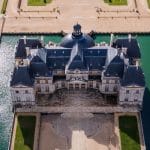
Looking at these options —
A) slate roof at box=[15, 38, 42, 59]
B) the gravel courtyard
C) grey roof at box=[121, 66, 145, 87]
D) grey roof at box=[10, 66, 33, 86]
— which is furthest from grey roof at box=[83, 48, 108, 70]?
grey roof at box=[10, 66, 33, 86]

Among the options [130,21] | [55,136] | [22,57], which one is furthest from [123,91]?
[130,21]

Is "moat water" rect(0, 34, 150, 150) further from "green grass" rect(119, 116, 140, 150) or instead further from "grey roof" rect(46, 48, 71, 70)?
"grey roof" rect(46, 48, 71, 70)

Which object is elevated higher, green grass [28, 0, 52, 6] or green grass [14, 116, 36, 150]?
green grass [28, 0, 52, 6]

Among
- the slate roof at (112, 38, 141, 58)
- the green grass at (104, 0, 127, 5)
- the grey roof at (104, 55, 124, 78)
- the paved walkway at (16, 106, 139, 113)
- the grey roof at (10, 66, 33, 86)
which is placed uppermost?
the green grass at (104, 0, 127, 5)

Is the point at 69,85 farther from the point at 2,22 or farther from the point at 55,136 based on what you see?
the point at 2,22

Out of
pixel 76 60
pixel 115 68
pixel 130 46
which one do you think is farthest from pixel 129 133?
pixel 130 46

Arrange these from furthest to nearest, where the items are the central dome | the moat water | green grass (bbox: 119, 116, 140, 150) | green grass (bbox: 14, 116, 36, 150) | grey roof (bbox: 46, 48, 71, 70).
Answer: the central dome < grey roof (bbox: 46, 48, 71, 70) < the moat water < green grass (bbox: 14, 116, 36, 150) < green grass (bbox: 119, 116, 140, 150)

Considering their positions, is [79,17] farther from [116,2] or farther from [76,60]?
[76,60]
